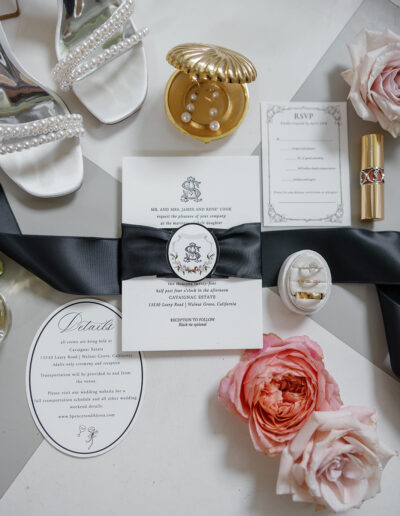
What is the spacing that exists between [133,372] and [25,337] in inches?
8.9

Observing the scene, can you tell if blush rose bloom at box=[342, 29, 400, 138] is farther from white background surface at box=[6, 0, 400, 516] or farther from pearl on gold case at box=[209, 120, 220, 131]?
pearl on gold case at box=[209, 120, 220, 131]

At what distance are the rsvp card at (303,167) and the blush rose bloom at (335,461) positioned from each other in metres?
0.39

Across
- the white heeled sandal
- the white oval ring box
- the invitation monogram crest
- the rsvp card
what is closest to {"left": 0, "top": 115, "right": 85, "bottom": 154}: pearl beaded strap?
the white heeled sandal

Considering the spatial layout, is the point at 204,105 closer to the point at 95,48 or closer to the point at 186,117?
the point at 186,117

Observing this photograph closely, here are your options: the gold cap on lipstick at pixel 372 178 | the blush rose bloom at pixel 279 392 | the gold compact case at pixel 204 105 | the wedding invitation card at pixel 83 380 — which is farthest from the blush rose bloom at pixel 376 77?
the wedding invitation card at pixel 83 380

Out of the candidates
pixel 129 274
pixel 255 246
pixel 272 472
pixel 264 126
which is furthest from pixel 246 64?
pixel 272 472

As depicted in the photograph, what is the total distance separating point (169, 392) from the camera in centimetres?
75

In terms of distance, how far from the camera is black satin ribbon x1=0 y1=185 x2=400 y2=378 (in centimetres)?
72

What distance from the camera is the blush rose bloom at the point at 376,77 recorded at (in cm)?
72

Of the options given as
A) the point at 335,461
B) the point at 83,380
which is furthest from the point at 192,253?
the point at 335,461

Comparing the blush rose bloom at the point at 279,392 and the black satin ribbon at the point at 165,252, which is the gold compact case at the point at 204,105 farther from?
the blush rose bloom at the point at 279,392

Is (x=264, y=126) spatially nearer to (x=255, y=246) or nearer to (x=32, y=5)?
(x=255, y=246)

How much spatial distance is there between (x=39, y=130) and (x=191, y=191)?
302 millimetres

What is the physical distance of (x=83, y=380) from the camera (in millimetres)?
743
